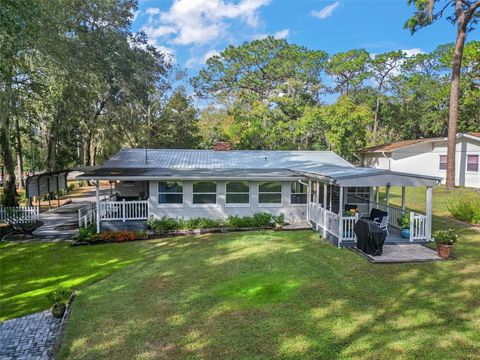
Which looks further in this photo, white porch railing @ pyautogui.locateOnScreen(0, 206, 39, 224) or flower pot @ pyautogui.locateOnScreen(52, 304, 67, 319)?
white porch railing @ pyautogui.locateOnScreen(0, 206, 39, 224)

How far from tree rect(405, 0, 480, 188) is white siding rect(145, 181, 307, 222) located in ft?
35.1

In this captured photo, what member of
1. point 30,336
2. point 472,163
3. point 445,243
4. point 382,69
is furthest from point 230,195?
point 382,69

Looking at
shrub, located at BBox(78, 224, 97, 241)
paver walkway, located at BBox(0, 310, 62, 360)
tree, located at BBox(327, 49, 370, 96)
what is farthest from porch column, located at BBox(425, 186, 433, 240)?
tree, located at BBox(327, 49, 370, 96)

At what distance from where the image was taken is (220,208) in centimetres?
1388

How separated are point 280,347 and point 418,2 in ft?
68.2

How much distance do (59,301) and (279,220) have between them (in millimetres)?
8606

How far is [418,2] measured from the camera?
18.8m

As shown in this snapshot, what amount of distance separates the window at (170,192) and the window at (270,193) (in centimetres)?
332

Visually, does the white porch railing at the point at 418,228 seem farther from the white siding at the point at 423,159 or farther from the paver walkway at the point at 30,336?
the white siding at the point at 423,159

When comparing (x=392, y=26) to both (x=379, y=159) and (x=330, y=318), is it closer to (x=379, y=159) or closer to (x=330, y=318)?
(x=379, y=159)

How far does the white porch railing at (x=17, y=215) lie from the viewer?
13.8 metres

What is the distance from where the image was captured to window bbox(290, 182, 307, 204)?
1420 cm

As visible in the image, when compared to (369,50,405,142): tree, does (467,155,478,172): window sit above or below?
below

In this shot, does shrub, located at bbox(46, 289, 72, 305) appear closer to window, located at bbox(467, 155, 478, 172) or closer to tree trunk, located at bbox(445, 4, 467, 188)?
tree trunk, located at bbox(445, 4, 467, 188)
